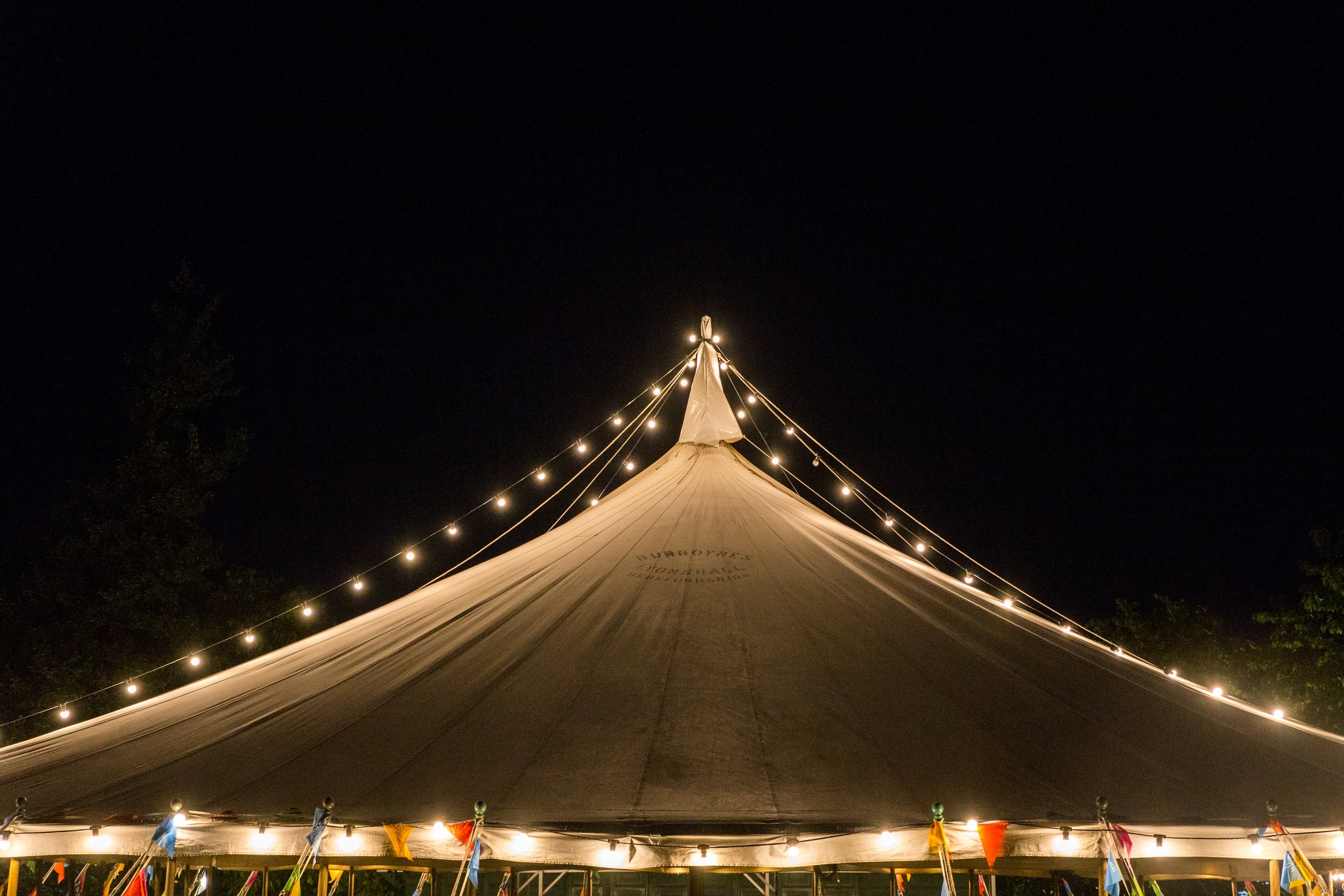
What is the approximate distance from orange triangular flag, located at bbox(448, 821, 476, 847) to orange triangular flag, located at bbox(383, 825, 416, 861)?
0.48 feet

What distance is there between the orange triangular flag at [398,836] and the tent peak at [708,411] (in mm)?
3283

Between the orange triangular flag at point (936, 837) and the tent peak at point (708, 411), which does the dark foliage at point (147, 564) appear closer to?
the tent peak at point (708, 411)

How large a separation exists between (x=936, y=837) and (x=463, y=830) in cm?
134

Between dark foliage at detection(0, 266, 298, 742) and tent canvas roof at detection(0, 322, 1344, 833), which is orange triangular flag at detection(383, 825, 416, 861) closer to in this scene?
tent canvas roof at detection(0, 322, 1344, 833)

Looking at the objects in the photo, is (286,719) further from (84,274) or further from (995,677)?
(84,274)

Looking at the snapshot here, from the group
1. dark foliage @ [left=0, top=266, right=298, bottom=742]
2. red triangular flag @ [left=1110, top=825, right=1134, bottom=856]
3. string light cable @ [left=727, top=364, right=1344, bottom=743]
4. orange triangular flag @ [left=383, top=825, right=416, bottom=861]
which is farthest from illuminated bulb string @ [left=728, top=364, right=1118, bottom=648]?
dark foliage @ [left=0, top=266, right=298, bottom=742]

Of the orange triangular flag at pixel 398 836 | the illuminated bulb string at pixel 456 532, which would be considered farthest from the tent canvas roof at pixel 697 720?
the illuminated bulb string at pixel 456 532

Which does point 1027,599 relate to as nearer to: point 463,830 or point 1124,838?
point 1124,838

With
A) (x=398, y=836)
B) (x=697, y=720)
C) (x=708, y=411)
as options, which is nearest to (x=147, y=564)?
(x=708, y=411)

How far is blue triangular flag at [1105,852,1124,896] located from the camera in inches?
107

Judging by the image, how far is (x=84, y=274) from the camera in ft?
46.6

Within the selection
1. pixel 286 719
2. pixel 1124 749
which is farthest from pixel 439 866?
pixel 1124 749

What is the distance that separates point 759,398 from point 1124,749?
11.7 ft

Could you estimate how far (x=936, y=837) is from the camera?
274 centimetres
